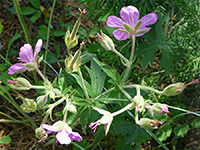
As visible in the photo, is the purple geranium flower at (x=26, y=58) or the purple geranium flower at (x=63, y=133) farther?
the purple geranium flower at (x=26, y=58)

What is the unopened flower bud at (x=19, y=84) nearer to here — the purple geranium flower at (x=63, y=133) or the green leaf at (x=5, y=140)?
→ the purple geranium flower at (x=63, y=133)

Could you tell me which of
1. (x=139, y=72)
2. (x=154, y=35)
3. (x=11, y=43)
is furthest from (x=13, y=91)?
(x=154, y=35)

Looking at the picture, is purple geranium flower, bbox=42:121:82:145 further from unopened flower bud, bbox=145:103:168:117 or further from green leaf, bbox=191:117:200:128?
green leaf, bbox=191:117:200:128

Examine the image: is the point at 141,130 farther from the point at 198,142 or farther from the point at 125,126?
the point at 198,142

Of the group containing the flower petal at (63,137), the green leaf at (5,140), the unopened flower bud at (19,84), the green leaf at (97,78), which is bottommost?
the green leaf at (5,140)

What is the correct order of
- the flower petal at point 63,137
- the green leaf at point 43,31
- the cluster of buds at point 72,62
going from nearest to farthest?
1. the flower petal at point 63,137
2. the cluster of buds at point 72,62
3. the green leaf at point 43,31

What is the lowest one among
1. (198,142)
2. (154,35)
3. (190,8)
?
(198,142)

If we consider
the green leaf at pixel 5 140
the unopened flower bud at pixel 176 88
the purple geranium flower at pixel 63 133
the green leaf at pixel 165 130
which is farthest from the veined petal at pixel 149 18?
the green leaf at pixel 5 140
